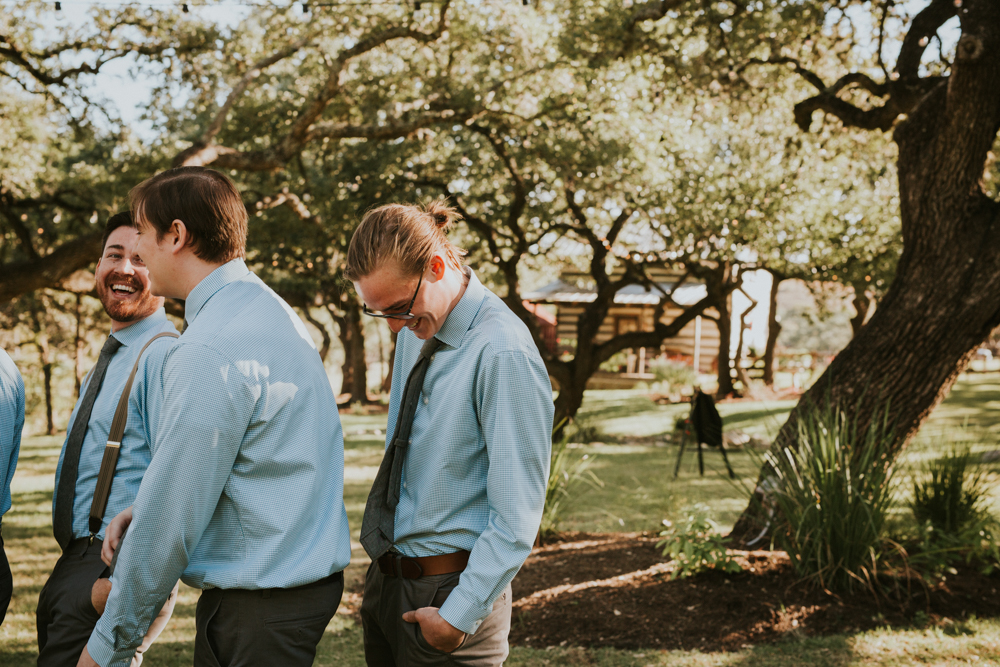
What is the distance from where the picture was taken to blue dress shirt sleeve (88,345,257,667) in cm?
173

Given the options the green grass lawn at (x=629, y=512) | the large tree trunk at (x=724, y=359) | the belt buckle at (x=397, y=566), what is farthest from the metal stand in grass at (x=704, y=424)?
the large tree trunk at (x=724, y=359)

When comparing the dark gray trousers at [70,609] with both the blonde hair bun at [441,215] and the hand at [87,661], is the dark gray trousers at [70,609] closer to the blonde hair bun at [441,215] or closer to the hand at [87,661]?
the hand at [87,661]

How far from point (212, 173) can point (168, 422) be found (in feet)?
2.21

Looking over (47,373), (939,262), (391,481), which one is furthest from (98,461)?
(47,373)

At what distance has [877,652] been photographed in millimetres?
4246

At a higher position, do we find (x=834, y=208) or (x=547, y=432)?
(x=834, y=208)

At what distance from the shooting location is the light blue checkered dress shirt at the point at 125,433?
239cm

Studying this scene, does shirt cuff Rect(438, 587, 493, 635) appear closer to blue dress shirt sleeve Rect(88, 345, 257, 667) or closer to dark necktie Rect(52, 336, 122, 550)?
blue dress shirt sleeve Rect(88, 345, 257, 667)

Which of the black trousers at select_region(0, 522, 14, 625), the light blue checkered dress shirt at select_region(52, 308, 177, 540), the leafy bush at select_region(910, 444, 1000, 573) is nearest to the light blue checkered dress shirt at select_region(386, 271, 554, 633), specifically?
the light blue checkered dress shirt at select_region(52, 308, 177, 540)

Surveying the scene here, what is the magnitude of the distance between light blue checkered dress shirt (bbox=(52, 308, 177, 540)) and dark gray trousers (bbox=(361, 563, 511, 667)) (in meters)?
0.86

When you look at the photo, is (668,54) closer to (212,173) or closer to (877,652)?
(877,652)

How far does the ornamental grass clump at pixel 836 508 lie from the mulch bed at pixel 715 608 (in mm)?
156

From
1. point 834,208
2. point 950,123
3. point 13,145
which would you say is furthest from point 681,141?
point 13,145

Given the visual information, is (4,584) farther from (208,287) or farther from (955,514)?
(955,514)
